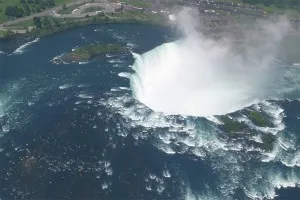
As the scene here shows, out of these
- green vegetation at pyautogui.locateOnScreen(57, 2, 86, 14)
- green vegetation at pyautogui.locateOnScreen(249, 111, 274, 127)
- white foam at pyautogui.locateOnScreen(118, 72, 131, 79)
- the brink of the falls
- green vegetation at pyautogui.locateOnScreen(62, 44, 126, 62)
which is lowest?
green vegetation at pyautogui.locateOnScreen(249, 111, 274, 127)

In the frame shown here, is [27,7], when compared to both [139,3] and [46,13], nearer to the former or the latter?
[46,13]

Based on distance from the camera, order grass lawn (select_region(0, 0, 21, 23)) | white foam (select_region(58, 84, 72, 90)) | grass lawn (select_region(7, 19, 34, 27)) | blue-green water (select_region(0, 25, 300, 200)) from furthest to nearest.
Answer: grass lawn (select_region(0, 0, 21, 23)) → grass lawn (select_region(7, 19, 34, 27)) → white foam (select_region(58, 84, 72, 90)) → blue-green water (select_region(0, 25, 300, 200))

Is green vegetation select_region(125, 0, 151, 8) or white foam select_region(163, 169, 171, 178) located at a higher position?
green vegetation select_region(125, 0, 151, 8)

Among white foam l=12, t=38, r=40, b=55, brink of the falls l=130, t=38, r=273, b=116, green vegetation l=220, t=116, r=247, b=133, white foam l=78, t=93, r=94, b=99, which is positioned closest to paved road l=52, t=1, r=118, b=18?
white foam l=12, t=38, r=40, b=55

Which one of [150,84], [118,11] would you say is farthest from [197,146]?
[118,11]

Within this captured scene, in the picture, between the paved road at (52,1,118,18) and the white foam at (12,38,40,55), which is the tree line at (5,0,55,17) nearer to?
the paved road at (52,1,118,18)

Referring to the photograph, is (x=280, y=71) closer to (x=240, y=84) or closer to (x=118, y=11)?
(x=240, y=84)

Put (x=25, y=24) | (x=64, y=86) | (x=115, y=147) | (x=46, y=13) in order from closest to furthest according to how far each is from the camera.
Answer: (x=115, y=147) → (x=64, y=86) → (x=25, y=24) → (x=46, y=13)

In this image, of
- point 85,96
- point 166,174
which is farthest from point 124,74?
point 166,174
